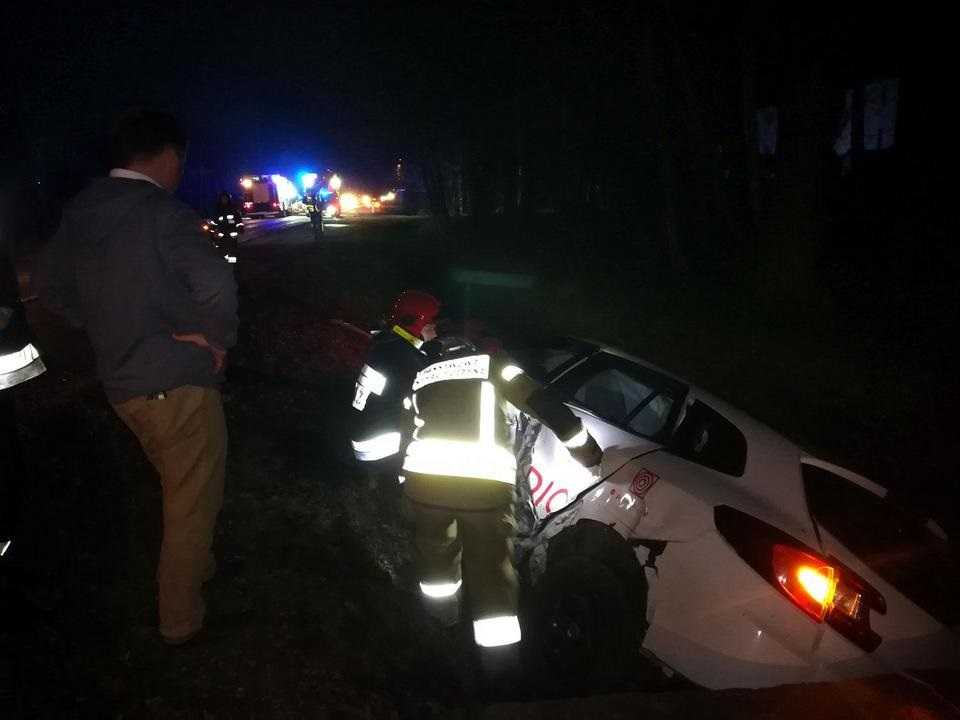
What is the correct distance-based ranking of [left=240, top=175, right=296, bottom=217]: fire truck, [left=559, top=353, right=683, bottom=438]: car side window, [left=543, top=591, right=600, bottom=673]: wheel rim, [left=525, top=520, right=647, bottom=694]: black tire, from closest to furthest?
[left=525, top=520, right=647, bottom=694]: black tire, [left=543, top=591, right=600, bottom=673]: wheel rim, [left=559, top=353, right=683, bottom=438]: car side window, [left=240, top=175, right=296, bottom=217]: fire truck

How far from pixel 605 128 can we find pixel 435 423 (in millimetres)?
19709

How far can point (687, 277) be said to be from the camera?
1339cm

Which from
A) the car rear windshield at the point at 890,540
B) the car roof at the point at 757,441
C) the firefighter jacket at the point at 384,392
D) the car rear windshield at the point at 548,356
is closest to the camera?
the car rear windshield at the point at 890,540

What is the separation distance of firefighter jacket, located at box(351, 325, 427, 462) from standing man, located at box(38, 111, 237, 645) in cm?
91

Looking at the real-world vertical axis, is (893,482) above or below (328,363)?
below

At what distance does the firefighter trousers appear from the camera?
2.88m

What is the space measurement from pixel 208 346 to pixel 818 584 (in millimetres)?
2550

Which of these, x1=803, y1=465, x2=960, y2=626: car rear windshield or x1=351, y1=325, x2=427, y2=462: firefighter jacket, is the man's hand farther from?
x1=803, y1=465, x2=960, y2=626: car rear windshield

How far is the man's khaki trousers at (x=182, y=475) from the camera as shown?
2457 millimetres

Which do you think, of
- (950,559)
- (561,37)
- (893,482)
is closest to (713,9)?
(561,37)

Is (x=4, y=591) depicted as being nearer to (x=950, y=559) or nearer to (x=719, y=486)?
(x=719, y=486)

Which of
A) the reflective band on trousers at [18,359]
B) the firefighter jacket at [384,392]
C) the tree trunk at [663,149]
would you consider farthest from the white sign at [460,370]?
the tree trunk at [663,149]

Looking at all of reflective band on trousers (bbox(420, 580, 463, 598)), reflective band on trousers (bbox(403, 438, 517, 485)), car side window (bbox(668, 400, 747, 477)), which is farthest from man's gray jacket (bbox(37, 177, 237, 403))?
car side window (bbox(668, 400, 747, 477))

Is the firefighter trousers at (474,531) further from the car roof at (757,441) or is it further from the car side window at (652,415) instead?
the car side window at (652,415)
